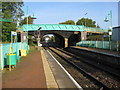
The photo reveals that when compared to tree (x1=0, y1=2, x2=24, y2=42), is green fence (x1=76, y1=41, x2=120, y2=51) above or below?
below

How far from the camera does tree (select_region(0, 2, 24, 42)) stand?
22562 millimetres

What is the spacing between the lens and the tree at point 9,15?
74.0ft

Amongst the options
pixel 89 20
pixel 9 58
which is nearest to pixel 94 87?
pixel 9 58

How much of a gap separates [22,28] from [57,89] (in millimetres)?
34121

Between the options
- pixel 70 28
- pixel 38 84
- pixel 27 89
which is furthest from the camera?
pixel 70 28

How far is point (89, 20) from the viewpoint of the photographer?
320ft

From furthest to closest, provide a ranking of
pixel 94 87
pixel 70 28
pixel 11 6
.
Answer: pixel 70 28 → pixel 11 6 → pixel 94 87

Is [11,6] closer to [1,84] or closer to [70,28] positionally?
[70,28]

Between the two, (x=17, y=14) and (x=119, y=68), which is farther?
(x=17, y=14)

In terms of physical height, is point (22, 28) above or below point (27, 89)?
above

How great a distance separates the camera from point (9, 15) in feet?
75.8

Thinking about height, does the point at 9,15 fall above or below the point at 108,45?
above

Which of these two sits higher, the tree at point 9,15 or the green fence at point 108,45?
the tree at point 9,15

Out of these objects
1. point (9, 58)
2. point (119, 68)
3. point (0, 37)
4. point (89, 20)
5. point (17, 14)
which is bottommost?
point (119, 68)
